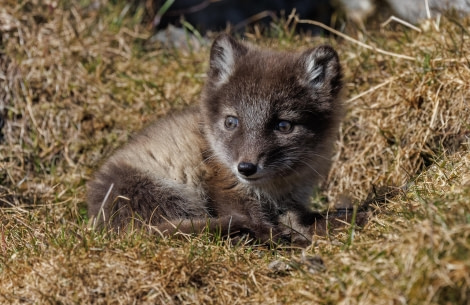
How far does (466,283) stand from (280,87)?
207 centimetres

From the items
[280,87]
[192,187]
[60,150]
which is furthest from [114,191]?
[60,150]

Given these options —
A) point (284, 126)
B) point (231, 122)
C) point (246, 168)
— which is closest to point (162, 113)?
point (231, 122)

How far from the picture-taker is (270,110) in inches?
171

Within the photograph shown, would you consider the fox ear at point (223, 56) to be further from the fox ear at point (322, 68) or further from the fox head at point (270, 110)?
the fox ear at point (322, 68)

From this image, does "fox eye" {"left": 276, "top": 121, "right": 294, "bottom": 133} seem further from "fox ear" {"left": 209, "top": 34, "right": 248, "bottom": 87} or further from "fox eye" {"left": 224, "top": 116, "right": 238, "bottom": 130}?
"fox ear" {"left": 209, "top": 34, "right": 248, "bottom": 87}

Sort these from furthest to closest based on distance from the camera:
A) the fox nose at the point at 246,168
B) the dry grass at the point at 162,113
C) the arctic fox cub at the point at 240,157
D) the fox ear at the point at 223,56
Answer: the fox ear at the point at 223,56
the arctic fox cub at the point at 240,157
the fox nose at the point at 246,168
the dry grass at the point at 162,113

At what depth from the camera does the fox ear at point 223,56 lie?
4731 mm

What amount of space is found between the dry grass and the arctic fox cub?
336mm

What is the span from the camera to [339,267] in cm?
319

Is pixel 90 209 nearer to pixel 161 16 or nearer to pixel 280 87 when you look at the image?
pixel 280 87

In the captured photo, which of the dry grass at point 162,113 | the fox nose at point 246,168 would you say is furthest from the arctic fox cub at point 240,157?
the dry grass at point 162,113

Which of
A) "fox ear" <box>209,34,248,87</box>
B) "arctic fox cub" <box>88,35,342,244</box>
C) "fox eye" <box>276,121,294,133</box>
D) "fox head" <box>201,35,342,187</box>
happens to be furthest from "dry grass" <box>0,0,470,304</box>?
"fox ear" <box>209,34,248,87</box>

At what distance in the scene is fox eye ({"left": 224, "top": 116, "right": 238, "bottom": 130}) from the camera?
14.8 ft

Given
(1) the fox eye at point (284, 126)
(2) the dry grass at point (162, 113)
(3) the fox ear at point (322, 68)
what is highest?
(3) the fox ear at point (322, 68)
